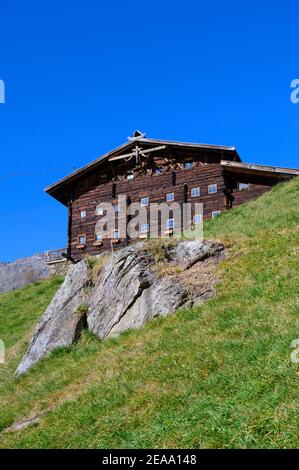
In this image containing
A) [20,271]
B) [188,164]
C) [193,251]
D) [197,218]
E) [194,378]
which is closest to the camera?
[194,378]

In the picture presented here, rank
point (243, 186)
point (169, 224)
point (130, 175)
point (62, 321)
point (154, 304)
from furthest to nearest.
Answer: point (130, 175) → point (169, 224) → point (243, 186) → point (62, 321) → point (154, 304)

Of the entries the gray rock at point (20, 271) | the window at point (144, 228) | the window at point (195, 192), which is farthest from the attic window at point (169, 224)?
the gray rock at point (20, 271)

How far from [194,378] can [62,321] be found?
7.61m

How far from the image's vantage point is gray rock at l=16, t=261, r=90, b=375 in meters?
14.3

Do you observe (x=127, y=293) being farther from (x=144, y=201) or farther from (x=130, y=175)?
(x=130, y=175)

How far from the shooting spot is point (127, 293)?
13.7 metres

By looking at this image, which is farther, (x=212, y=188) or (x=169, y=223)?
(x=169, y=223)

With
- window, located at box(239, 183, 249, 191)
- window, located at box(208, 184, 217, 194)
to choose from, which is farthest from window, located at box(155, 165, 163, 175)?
window, located at box(239, 183, 249, 191)

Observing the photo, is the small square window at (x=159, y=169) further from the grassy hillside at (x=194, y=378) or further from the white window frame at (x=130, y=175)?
the grassy hillside at (x=194, y=378)

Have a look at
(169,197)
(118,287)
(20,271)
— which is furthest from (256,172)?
(20,271)

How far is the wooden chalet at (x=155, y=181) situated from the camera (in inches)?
1368

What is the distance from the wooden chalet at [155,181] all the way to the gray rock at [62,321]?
20.1 metres

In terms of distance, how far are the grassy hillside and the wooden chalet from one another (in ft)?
66.2
